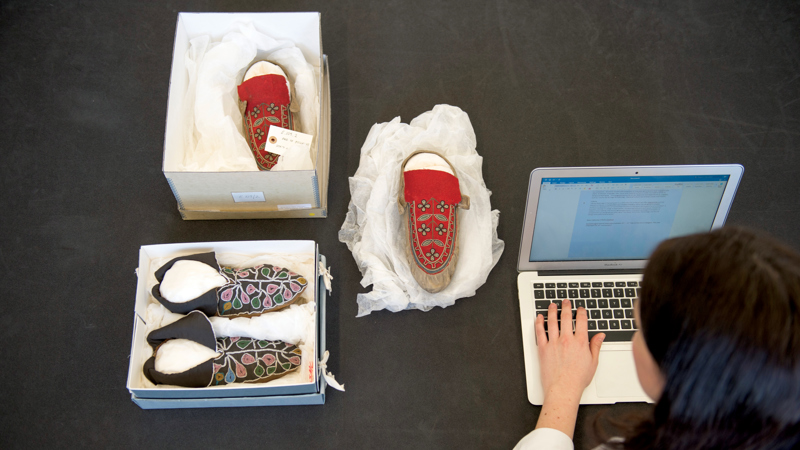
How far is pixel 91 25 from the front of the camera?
135cm

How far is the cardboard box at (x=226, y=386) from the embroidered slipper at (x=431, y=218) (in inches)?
6.9

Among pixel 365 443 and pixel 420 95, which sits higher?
pixel 420 95

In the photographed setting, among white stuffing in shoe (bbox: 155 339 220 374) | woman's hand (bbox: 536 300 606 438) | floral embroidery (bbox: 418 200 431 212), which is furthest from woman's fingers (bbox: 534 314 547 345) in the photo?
white stuffing in shoe (bbox: 155 339 220 374)

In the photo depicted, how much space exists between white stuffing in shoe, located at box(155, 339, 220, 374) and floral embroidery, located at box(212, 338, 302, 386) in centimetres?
2

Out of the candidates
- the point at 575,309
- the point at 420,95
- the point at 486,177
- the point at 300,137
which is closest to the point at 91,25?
the point at 300,137

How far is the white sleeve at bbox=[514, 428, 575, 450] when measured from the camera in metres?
0.81

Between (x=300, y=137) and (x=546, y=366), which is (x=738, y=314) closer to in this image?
(x=546, y=366)

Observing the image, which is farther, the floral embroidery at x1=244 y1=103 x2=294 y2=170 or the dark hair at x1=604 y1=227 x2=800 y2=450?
the floral embroidery at x1=244 y1=103 x2=294 y2=170

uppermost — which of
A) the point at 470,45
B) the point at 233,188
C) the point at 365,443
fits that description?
the point at 470,45

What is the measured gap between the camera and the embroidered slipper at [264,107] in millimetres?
1167

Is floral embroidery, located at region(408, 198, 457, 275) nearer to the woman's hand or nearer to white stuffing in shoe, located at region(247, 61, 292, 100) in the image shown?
the woman's hand

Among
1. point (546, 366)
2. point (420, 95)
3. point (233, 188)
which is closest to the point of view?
point (546, 366)

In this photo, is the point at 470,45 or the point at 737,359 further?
the point at 470,45

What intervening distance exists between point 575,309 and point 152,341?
0.67 meters
